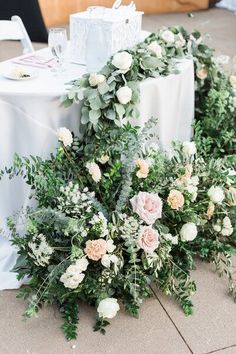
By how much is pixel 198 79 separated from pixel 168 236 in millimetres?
1089

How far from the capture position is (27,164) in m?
1.75

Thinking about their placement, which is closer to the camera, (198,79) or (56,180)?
(56,180)

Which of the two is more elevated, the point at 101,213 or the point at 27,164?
the point at 27,164

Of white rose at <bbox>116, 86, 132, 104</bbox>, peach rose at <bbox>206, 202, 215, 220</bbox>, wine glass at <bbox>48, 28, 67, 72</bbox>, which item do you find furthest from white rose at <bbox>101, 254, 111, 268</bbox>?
wine glass at <bbox>48, 28, 67, 72</bbox>

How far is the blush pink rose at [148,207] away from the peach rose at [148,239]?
3cm

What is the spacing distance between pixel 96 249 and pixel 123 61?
716 millimetres

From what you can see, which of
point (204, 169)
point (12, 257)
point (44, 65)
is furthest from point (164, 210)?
point (44, 65)

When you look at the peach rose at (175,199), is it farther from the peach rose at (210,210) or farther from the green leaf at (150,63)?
the green leaf at (150,63)

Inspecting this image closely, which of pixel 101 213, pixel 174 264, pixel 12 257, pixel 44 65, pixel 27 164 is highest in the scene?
pixel 44 65

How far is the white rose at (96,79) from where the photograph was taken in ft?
5.98

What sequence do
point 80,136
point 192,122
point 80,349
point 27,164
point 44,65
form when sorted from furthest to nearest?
point 192,122 → point 44,65 → point 80,136 → point 27,164 → point 80,349

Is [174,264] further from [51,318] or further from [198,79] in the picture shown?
[198,79]

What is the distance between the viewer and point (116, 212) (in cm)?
177

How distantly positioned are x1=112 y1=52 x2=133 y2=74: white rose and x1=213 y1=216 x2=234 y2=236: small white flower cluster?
72 centimetres
